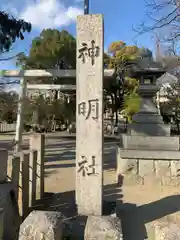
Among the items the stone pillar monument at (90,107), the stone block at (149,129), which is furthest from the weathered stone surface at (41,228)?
the stone block at (149,129)

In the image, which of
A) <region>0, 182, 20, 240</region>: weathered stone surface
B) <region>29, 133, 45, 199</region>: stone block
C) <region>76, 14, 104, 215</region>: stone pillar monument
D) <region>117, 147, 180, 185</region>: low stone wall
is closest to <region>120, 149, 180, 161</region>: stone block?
<region>117, 147, 180, 185</region>: low stone wall

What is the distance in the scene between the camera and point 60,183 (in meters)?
5.93

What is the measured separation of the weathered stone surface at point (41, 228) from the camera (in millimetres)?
2119

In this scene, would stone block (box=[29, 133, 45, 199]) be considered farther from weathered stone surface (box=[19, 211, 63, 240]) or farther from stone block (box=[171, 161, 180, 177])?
stone block (box=[171, 161, 180, 177])

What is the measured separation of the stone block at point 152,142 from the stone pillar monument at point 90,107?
2.86m

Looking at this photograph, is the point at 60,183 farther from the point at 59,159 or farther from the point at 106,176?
the point at 59,159

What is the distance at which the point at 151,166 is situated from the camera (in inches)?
227

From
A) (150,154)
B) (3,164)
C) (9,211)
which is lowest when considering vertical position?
(9,211)

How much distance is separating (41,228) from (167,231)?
1006mm

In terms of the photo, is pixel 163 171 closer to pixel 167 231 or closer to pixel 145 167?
pixel 145 167

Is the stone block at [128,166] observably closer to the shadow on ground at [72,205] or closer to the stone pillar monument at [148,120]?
the shadow on ground at [72,205]

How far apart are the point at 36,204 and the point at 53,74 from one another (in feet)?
16.2

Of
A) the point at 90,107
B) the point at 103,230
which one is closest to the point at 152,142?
the point at 90,107

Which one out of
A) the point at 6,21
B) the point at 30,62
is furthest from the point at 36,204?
the point at 30,62
